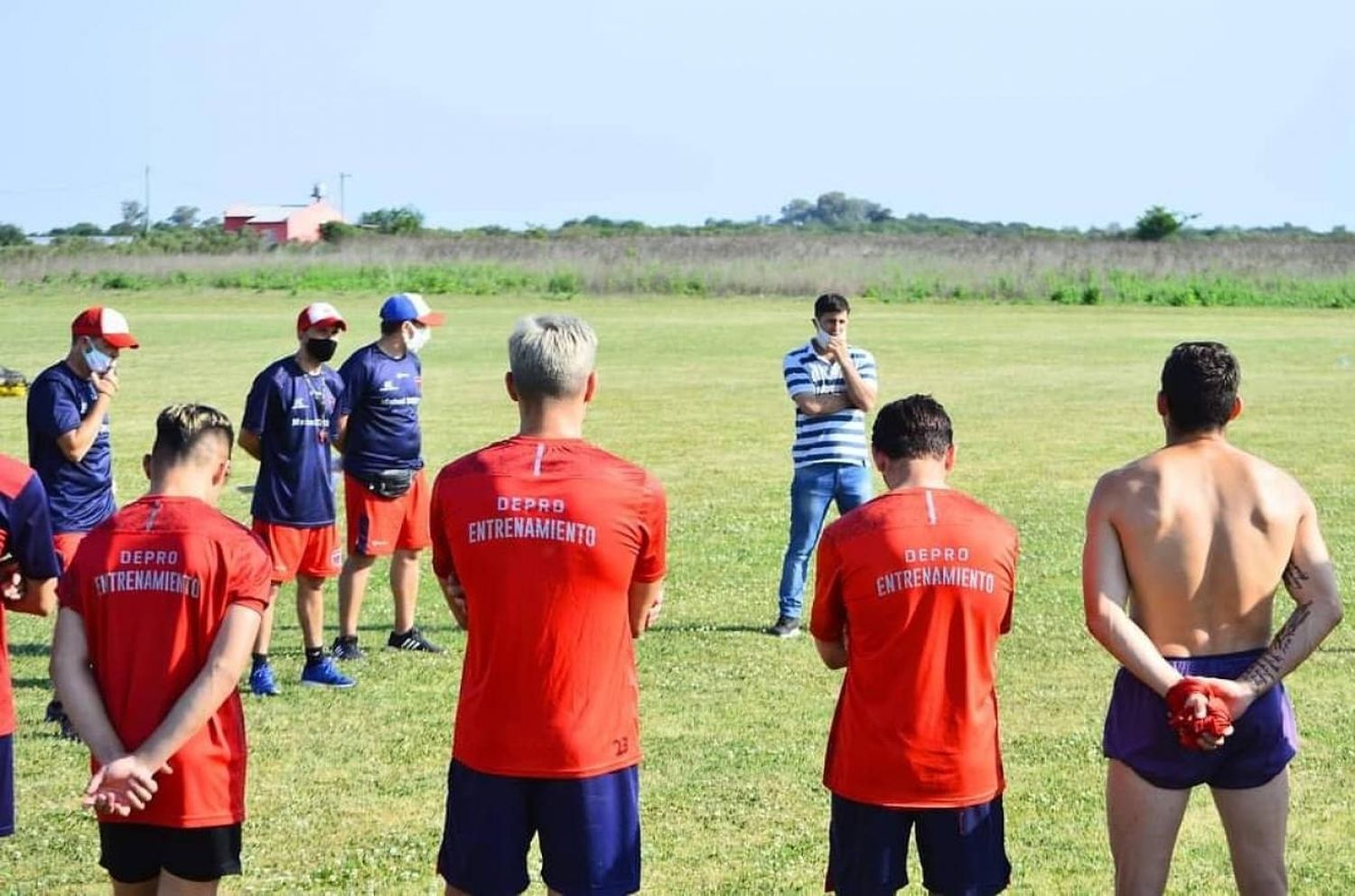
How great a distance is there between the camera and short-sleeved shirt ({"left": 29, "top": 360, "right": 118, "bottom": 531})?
27.2 feet

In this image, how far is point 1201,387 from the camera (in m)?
4.93

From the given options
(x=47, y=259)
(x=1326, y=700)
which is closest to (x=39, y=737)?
(x=1326, y=700)

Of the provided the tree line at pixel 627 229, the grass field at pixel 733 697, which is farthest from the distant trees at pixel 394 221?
the grass field at pixel 733 697

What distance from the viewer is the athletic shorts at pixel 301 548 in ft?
30.7

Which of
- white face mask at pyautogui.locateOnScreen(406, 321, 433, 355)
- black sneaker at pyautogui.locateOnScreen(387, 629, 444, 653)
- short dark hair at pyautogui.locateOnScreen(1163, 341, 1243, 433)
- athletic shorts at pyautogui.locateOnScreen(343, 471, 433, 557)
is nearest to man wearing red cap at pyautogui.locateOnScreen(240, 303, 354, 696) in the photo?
athletic shorts at pyautogui.locateOnScreen(343, 471, 433, 557)

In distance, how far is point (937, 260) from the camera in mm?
59844

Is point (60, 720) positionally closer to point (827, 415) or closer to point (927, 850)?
point (827, 415)

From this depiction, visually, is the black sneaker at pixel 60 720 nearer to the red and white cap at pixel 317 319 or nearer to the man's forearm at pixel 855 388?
the red and white cap at pixel 317 319

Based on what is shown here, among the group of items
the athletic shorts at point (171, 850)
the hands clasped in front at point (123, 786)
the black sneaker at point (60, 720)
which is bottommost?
the black sneaker at point (60, 720)

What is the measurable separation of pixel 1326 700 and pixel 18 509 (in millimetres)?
6943

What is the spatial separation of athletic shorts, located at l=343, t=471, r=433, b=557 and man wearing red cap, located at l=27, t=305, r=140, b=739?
168 cm

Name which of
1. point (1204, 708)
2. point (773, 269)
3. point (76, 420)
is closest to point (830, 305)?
point (76, 420)

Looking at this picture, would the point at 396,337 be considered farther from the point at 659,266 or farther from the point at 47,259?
the point at 47,259

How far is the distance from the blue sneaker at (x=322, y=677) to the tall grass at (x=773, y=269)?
149 feet
